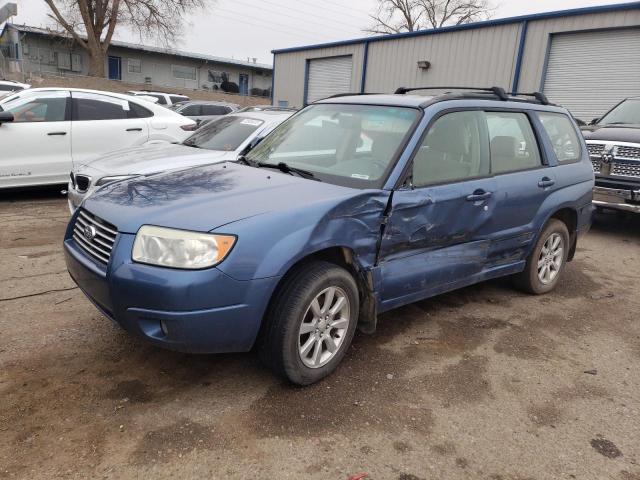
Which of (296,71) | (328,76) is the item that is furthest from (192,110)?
(296,71)

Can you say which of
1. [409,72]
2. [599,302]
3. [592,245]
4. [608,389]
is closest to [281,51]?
[409,72]

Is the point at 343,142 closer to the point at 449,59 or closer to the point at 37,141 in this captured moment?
the point at 37,141

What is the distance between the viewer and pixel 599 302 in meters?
4.96

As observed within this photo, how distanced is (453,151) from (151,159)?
3661mm

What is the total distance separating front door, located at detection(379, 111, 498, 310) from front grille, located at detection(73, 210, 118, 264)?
1598 mm

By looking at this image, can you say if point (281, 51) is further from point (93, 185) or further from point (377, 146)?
point (377, 146)

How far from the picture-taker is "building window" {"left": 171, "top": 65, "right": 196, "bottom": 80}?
4100cm

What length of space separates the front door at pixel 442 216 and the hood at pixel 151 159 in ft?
9.75

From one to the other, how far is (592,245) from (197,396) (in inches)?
245

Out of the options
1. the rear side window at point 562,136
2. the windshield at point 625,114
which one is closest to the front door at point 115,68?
the windshield at point 625,114

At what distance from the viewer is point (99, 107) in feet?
26.6

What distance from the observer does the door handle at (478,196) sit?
12.5ft

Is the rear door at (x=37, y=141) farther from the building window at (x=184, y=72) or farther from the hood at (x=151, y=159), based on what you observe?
the building window at (x=184, y=72)

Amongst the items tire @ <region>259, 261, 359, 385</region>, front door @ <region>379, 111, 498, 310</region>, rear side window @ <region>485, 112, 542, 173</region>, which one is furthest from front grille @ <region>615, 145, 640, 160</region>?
tire @ <region>259, 261, 359, 385</region>
